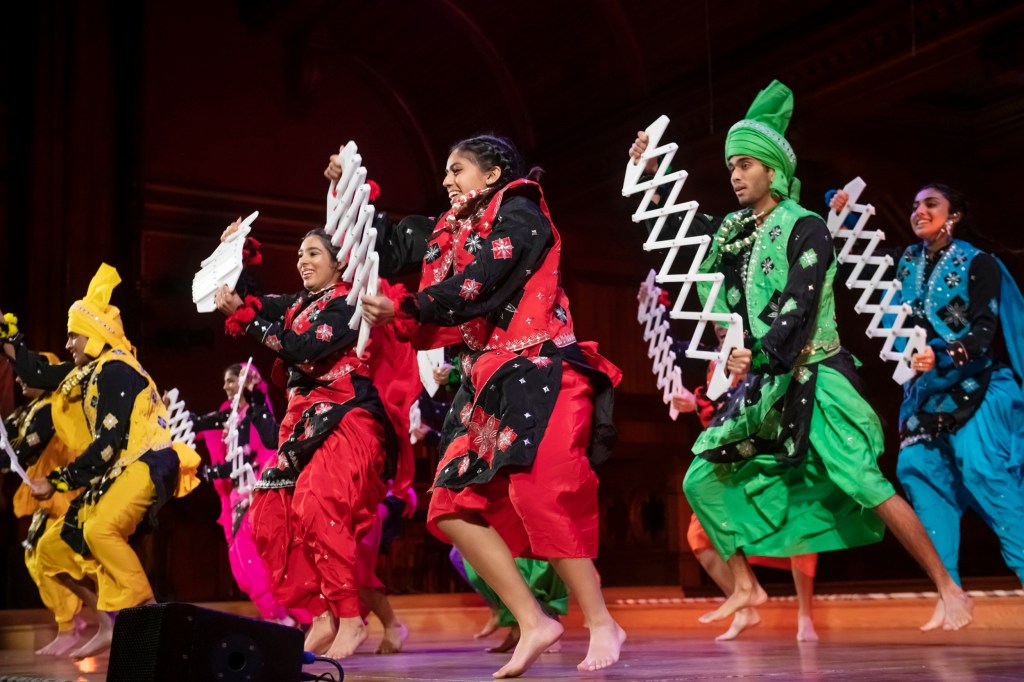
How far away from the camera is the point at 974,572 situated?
8.16 meters

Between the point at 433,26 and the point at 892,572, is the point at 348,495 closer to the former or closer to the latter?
the point at 433,26

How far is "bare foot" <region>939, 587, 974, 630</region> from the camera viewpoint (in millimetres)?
3887

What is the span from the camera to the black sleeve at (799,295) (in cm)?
375

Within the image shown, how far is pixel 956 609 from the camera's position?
3908 millimetres

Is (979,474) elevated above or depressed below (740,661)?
above

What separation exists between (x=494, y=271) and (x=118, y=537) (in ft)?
8.91

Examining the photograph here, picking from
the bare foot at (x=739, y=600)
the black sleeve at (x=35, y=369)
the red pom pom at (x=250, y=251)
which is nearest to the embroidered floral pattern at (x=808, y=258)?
the bare foot at (x=739, y=600)

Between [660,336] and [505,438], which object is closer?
[505,438]

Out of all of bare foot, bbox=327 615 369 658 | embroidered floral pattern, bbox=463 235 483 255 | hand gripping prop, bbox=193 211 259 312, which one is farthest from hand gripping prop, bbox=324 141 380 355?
bare foot, bbox=327 615 369 658

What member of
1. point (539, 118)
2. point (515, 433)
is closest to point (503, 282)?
point (515, 433)

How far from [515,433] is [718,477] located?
1.46 metres

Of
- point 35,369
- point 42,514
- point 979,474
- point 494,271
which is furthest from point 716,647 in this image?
point 35,369

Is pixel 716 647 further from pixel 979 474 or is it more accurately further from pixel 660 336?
pixel 660 336

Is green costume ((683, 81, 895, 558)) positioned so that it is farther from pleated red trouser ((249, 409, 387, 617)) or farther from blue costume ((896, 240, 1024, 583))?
pleated red trouser ((249, 409, 387, 617))
